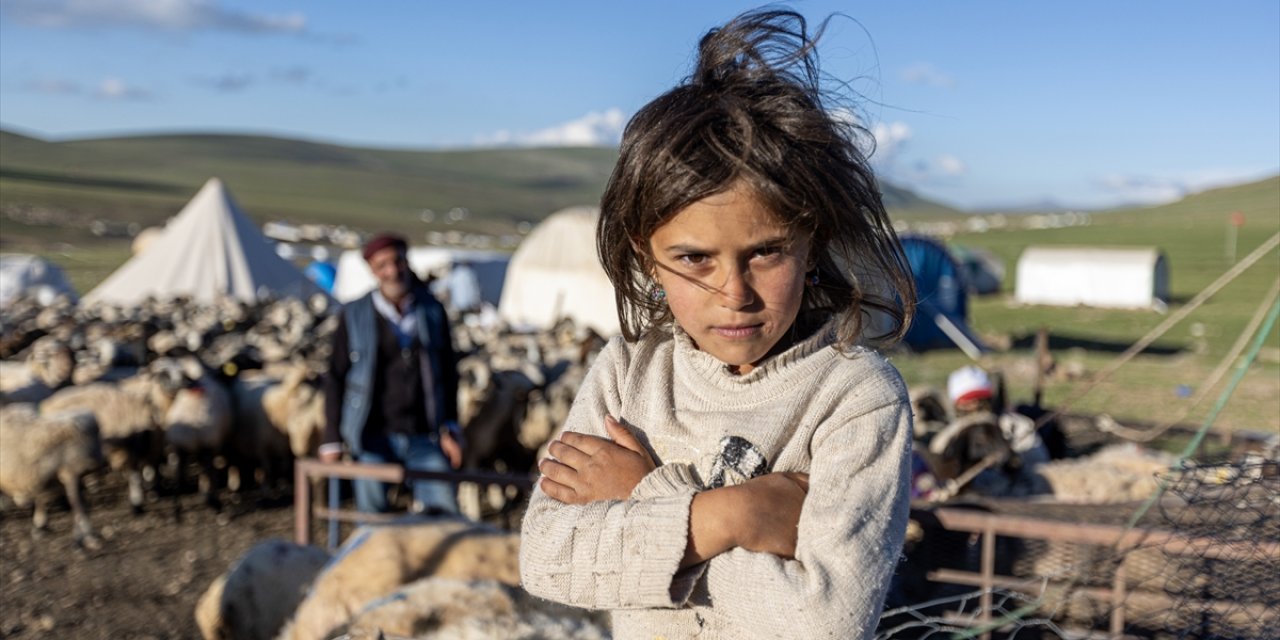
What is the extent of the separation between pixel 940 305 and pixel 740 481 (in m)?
24.6

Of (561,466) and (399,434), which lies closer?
(561,466)

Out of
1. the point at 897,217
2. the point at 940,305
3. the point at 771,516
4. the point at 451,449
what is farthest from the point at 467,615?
the point at 940,305

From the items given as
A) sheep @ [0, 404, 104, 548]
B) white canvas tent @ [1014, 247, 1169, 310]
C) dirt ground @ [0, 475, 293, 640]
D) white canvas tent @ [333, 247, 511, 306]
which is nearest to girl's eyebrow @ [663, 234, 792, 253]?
dirt ground @ [0, 475, 293, 640]

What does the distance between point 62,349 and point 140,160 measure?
152 metres

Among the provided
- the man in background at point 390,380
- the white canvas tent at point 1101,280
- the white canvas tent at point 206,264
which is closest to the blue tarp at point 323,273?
the white canvas tent at point 206,264

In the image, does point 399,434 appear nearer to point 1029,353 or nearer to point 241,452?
point 241,452

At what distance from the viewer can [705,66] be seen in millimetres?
1569

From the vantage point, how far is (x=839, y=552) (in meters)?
1.36

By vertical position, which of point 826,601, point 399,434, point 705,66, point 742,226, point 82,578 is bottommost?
point 82,578

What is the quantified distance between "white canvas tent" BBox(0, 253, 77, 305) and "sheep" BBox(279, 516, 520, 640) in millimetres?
27523

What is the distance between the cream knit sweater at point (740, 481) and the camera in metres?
1.37

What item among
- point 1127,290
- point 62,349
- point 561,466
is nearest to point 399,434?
point 561,466

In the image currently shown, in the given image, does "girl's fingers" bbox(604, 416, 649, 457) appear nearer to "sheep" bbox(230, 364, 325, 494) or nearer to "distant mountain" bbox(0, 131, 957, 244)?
"sheep" bbox(230, 364, 325, 494)

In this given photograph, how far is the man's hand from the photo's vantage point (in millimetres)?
6363
